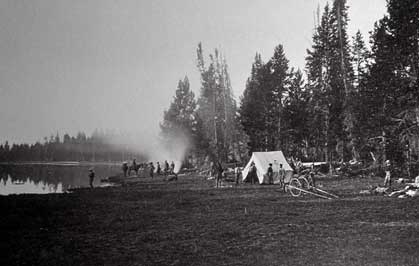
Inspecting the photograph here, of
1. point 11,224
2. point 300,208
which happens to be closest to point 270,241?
point 300,208

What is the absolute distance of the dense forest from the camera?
27969 millimetres

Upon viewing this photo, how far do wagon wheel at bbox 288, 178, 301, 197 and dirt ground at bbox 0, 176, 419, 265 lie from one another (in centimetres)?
331

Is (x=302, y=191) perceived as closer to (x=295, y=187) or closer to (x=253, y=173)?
(x=295, y=187)

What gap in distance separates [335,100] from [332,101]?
0.39m

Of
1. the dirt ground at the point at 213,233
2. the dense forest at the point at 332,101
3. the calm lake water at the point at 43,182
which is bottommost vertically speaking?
the dirt ground at the point at 213,233

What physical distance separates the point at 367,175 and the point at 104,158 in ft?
476

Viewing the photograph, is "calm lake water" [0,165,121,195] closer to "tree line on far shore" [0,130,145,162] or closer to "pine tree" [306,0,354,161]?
"pine tree" [306,0,354,161]

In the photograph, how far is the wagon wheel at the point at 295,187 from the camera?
22.2 meters

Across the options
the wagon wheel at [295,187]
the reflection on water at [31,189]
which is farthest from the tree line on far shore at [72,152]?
the wagon wheel at [295,187]

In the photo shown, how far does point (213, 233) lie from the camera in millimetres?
11453

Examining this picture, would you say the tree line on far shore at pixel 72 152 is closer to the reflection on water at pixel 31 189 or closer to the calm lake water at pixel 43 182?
the calm lake water at pixel 43 182

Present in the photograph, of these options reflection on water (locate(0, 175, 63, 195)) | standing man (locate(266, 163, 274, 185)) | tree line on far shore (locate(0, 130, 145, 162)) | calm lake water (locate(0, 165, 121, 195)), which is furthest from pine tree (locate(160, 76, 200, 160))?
tree line on far shore (locate(0, 130, 145, 162))

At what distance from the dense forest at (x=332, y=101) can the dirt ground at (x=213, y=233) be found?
13.5 meters

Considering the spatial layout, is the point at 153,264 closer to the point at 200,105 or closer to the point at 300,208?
the point at 300,208
